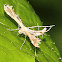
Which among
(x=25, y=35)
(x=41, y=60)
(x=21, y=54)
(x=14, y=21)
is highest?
(x=14, y=21)

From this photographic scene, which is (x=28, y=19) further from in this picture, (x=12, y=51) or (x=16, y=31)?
(x=12, y=51)

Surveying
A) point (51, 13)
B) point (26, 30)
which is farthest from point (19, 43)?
point (51, 13)

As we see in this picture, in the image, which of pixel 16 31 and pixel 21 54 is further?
pixel 16 31

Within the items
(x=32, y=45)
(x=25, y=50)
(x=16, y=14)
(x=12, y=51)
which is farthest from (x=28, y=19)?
(x=12, y=51)

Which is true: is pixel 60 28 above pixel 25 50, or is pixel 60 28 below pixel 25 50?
above

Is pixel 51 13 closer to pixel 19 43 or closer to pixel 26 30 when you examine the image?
pixel 26 30

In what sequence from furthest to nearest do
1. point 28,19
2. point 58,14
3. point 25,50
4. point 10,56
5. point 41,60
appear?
point 58,14
point 28,19
point 41,60
point 25,50
point 10,56

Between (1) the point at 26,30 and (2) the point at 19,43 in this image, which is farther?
(1) the point at 26,30
